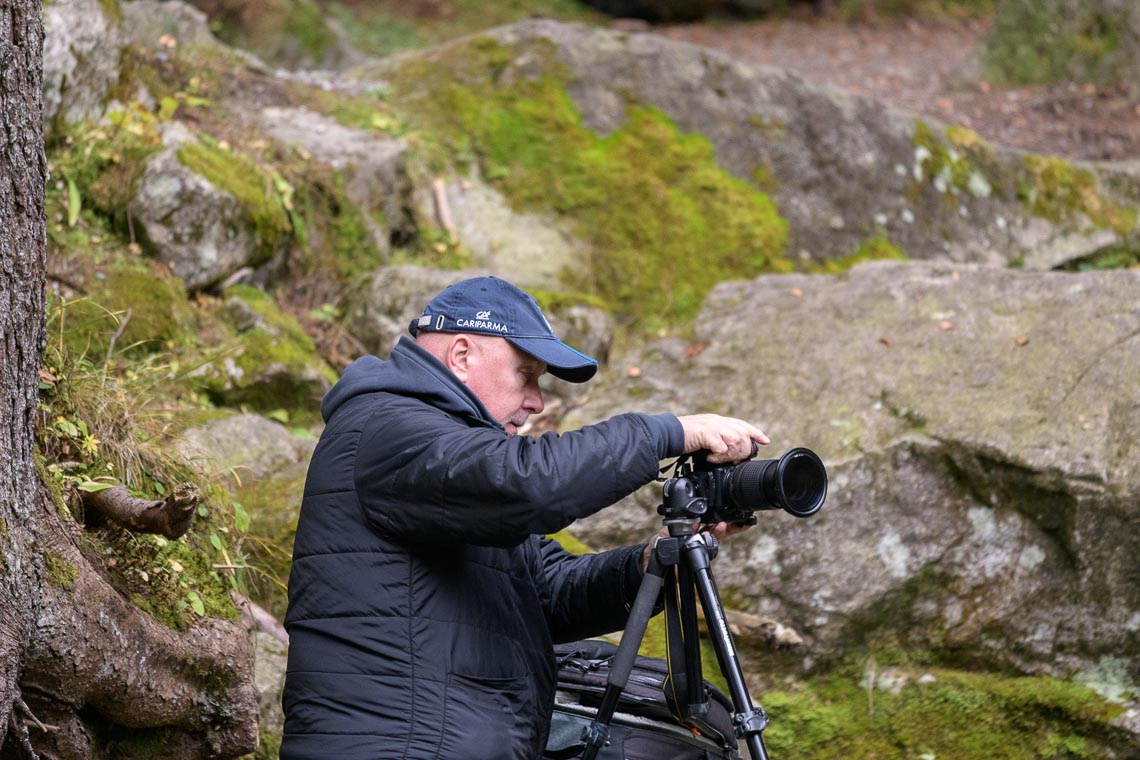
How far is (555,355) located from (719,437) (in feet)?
1.61

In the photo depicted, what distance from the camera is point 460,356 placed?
3033mm

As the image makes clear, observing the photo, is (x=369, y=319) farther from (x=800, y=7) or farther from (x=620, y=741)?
(x=800, y=7)

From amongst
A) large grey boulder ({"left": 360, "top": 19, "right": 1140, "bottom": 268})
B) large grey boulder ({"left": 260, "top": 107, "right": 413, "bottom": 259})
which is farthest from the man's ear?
large grey boulder ({"left": 360, "top": 19, "right": 1140, "bottom": 268})

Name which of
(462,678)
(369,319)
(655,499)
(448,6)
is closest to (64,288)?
(369,319)

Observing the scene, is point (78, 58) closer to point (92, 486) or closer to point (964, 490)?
point (92, 486)

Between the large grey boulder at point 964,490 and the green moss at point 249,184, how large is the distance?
2.29 m

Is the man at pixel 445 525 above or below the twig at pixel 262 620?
above

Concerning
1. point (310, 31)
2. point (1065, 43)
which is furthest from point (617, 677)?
point (310, 31)

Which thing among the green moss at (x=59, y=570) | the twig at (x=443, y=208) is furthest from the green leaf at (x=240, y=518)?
the twig at (x=443, y=208)

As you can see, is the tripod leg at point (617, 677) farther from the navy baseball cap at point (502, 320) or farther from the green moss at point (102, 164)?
the green moss at point (102, 164)

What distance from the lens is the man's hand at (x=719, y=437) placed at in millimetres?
2869

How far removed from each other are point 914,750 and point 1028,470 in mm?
1238

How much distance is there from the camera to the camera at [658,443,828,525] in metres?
2.84

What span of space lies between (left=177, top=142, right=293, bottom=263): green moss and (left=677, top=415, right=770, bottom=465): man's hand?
4142mm
